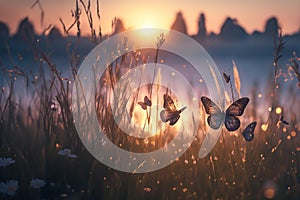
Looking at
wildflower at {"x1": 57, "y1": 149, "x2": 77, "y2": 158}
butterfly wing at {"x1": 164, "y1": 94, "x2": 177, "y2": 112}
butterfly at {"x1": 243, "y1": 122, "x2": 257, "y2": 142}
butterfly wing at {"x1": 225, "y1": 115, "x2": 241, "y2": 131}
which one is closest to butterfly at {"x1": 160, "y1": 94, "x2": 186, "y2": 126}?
butterfly wing at {"x1": 164, "y1": 94, "x2": 177, "y2": 112}

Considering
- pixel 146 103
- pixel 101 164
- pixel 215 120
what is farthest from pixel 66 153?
pixel 215 120

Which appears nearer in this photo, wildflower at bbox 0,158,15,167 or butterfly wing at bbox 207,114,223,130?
wildflower at bbox 0,158,15,167

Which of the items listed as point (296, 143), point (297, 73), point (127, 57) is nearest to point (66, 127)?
point (127, 57)

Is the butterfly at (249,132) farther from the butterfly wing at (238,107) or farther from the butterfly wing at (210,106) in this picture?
the butterfly wing at (210,106)

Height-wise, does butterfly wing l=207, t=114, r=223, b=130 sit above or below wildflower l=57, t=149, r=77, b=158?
above

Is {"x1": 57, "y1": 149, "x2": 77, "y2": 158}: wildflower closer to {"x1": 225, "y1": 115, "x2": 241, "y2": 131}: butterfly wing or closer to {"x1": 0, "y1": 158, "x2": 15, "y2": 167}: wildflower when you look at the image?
{"x1": 0, "y1": 158, "x2": 15, "y2": 167}: wildflower

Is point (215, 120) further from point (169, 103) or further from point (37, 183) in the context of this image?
point (37, 183)

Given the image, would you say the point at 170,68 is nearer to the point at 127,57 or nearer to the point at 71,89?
the point at 127,57
